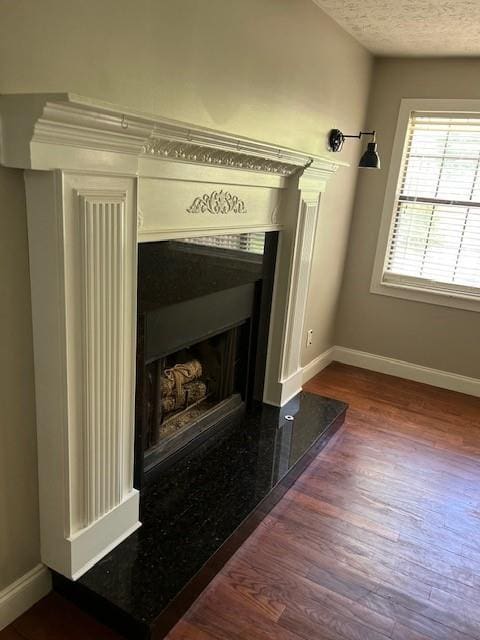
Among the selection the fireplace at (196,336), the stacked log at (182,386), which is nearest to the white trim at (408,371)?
the fireplace at (196,336)

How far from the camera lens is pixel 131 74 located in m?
1.51

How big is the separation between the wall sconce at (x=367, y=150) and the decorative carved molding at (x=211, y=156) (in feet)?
1.98

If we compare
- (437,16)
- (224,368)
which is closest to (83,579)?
(224,368)

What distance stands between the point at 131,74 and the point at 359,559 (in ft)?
6.54

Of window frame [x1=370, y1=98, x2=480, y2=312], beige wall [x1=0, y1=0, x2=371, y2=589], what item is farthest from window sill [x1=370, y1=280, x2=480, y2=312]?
beige wall [x1=0, y1=0, x2=371, y2=589]

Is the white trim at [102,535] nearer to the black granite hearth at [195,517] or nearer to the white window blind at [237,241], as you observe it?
the black granite hearth at [195,517]

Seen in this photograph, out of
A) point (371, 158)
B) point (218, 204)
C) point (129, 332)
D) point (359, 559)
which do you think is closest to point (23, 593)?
point (129, 332)

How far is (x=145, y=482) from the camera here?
2025 millimetres

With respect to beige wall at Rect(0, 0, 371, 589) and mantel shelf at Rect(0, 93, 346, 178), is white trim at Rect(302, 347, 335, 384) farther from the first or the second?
mantel shelf at Rect(0, 93, 346, 178)

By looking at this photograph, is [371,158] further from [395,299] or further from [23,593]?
[23,593]

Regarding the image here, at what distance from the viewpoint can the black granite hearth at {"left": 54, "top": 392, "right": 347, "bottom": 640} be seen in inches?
60.7

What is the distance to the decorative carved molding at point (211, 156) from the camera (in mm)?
1550

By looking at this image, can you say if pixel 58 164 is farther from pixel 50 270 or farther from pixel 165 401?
pixel 165 401

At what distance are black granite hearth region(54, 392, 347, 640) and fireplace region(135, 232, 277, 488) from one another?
0.39 ft
